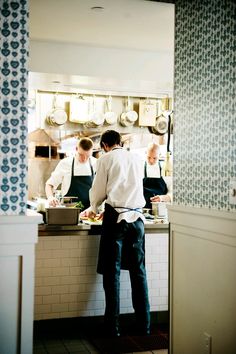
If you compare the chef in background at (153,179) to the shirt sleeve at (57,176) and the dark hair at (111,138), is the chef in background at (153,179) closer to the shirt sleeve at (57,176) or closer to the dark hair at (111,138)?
the shirt sleeve at (57,176)

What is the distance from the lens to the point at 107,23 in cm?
466

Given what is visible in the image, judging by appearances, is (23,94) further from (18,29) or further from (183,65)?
(183,65)

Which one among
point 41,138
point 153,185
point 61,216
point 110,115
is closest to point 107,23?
point 61,216

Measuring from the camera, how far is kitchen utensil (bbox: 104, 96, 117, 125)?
22.8 ft

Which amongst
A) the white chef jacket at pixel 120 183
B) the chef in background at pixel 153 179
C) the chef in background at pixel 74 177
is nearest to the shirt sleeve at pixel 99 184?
the white chef jacket at pixel 120 183

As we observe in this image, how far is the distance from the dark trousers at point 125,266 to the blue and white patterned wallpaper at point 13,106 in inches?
69.3

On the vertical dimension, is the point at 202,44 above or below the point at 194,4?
below

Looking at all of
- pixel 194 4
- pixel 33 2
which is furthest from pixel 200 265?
pixel 33 2

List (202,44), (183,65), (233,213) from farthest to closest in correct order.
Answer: (183,65), (202,44), (233,213)

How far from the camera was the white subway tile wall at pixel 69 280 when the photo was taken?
16.5 feet

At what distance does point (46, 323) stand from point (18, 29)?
3.02m

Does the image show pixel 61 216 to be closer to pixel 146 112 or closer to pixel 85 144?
pixel 85 144

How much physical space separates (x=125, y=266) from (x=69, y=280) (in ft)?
2.00

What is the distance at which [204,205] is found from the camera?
3.56m
